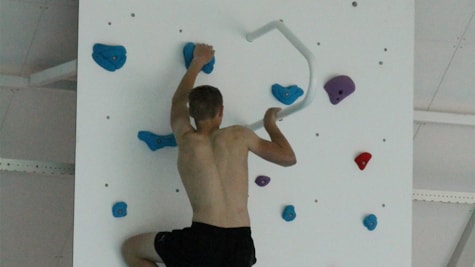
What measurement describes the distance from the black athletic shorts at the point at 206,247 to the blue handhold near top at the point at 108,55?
2.03 ft

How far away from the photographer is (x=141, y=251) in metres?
2.77

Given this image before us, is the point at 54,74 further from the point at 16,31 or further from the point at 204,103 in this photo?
the point at 204,103

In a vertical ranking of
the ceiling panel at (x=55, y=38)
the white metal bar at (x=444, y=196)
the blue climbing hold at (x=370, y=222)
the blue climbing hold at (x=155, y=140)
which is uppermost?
the ceiling panel at (x=55, y=38)

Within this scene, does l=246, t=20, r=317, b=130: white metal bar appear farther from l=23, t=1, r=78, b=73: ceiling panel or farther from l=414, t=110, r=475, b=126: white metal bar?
l=414, t=110, r=475, b=126: white metal bar

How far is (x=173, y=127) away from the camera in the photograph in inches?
111

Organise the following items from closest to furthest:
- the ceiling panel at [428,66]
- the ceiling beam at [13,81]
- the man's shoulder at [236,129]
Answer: the man's shoulder at [236,129]
the ceiling beam at [13,81]
the ceiling panel at [428,66]

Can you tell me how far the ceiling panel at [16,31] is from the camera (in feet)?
10.2

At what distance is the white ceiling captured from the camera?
3.18 m

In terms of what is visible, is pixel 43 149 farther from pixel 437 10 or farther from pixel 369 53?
pixel 437 10

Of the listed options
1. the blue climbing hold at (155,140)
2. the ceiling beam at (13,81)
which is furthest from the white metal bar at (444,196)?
the ceiling beam at (13,81)

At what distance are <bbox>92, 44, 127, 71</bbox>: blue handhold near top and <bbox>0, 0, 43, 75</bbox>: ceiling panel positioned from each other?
44cm

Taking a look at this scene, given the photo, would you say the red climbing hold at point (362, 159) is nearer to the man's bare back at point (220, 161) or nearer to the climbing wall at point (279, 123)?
the climbing wall at point (279, 123)

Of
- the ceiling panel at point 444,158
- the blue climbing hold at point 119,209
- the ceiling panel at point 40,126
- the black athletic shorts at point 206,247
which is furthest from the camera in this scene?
the ceiling panel at point 444,158

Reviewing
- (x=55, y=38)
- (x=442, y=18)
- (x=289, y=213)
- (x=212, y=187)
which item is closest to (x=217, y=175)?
(x=212, y=187)
